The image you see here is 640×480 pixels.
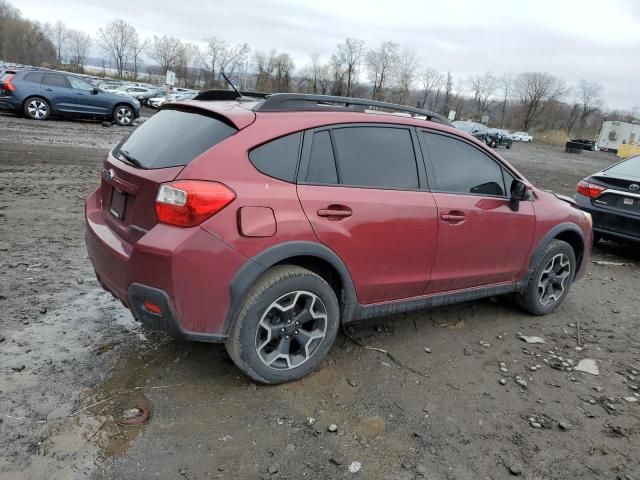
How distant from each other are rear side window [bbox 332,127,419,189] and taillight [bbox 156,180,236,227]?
835 mm

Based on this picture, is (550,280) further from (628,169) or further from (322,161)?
(628,169)

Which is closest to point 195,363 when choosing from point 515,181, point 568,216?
point 515,181

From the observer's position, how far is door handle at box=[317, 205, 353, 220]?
10.2 feet

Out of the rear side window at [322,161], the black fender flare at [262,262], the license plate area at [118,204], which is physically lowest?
the black fender flare at [262,262]

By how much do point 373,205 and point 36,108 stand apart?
16.9 meters

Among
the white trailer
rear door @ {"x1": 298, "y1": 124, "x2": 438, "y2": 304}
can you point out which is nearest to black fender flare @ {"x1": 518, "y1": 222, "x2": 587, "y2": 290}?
rear door @ {"x1": 298, "y1": 124, "x2": 438, "y2": 304}

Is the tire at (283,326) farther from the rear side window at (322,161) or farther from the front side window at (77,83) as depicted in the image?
the front side window at (77,83)

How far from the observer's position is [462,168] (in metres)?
3.95

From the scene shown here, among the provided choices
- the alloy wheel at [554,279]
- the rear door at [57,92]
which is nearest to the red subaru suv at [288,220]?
the alloy wheel at [554,279]

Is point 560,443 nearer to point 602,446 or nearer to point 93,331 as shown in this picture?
point 602,446

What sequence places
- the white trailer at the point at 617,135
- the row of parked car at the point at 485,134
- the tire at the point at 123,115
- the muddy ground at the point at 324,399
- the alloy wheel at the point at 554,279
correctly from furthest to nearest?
the white trailer at the point at 617,135 → the row of parked car at the point at 485,134 → the tire at the point at 123,115 → the alloy wheel at the point at 554,279 → the muddy ground at the point at 324,399

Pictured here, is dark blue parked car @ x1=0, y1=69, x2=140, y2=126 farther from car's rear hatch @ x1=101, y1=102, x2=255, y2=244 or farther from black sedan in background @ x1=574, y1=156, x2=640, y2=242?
black sedan in background @ x1=574, y1=156, x2=640, y2=242

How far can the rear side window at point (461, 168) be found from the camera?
379cm

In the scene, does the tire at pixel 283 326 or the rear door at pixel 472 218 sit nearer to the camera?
the tire at pixel 283 326
